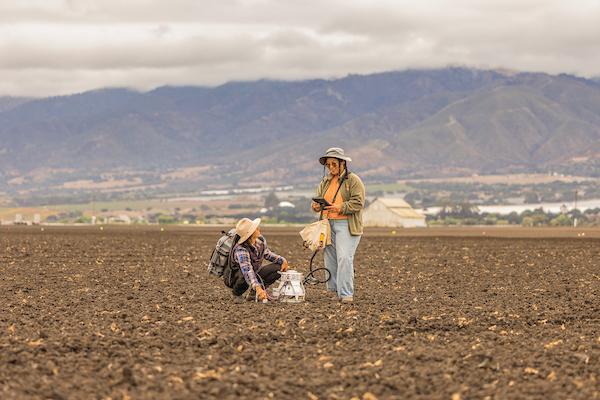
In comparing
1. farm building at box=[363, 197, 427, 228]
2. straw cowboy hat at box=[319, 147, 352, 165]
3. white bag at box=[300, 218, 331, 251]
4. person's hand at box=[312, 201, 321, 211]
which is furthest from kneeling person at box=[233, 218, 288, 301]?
farm building at box=[363, 197, 427, 228]

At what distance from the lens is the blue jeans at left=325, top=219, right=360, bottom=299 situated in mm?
11211

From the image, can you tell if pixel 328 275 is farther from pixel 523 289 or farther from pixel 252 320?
pixel 523 289

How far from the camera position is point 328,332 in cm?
912

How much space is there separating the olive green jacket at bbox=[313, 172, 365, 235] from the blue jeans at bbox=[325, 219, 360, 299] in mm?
128

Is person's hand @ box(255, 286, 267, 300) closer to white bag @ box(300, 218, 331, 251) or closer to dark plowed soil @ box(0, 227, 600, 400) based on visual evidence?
dark plowed soil @ box(0, 227, 600, 400)

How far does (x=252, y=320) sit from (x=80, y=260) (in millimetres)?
11497

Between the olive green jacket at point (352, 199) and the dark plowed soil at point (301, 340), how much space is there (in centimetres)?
133

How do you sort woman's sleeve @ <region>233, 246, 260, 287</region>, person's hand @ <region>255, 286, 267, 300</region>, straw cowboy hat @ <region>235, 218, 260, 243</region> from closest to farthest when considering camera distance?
straw cowboy hat @ <region>235, 218, 260, 243</region> → woman's sleeve @ <region>233, 246, 260, 287</region> → person's hand @ <region>255, 286, 267, 300</region>

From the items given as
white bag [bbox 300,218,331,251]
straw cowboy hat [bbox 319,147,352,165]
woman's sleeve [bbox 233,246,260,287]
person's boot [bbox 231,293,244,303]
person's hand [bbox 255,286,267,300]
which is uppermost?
straw cowboy hat [bbox 319,147,352,165]

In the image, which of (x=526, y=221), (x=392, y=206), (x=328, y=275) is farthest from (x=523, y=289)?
(x=526, y=221)

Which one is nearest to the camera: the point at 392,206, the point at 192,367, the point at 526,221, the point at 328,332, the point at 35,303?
the point at 192,367

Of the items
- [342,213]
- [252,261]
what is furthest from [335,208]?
[252,261]

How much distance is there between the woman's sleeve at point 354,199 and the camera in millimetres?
11008

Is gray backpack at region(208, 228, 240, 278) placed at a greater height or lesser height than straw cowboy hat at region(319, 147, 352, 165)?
lesser
